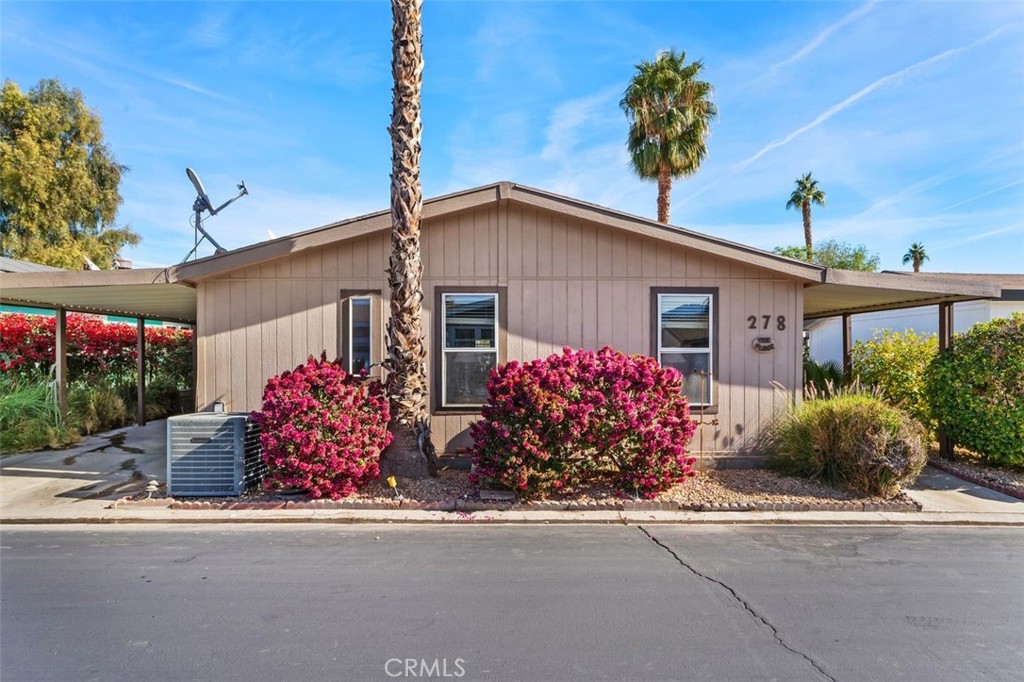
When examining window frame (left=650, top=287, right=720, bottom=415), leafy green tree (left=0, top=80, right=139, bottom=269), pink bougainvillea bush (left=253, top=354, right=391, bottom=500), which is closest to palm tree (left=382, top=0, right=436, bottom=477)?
pink bougainvillea bush (left=253, top=354, right=391, bottom=500)

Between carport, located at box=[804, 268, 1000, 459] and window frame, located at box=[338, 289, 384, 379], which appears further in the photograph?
window frame, located at box=[338, 289, 384, 379]

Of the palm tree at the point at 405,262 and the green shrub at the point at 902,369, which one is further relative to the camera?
the green shrub at the point at 902,369

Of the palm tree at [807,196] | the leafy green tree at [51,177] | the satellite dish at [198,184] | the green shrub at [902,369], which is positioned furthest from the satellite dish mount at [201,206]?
the palm tree at [807,196]

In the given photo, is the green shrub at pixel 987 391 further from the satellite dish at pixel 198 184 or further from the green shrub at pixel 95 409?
the green shrub at pixel 95 409

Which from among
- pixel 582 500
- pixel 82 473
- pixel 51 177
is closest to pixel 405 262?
pixel 582 500

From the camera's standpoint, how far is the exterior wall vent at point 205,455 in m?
6.63

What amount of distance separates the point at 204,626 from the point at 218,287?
5383 millimetres

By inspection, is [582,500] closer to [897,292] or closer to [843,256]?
[897,292]

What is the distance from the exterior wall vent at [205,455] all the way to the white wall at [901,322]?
13132 millimetres

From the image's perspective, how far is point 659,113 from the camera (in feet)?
61.0

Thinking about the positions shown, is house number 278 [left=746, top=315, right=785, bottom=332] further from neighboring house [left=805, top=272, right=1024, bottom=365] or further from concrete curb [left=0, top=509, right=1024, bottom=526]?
neighboring house [left=805, top=272, right=1024, bottom=365]

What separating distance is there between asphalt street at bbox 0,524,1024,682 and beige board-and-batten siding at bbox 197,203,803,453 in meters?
2.62

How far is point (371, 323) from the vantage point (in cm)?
800

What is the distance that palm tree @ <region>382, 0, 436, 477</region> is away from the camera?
6922mm
